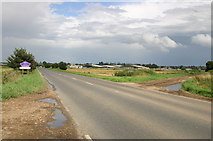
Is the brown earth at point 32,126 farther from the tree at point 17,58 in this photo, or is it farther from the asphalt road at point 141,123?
the tree at point 17,58

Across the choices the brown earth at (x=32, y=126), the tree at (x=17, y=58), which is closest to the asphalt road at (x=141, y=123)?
the brown earth at (x=32, y=126)

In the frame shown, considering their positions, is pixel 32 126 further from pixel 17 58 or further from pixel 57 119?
pixel 17 58

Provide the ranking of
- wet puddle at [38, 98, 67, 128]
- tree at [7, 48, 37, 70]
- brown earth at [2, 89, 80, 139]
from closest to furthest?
1. brown earth at [2, 89, 80, 139]
2. wet puddle at [38, 98, 67, 128]
3. tree at [7, 48, 37, 70]

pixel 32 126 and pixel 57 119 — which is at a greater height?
pixel 32 126

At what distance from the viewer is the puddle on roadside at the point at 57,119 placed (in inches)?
264

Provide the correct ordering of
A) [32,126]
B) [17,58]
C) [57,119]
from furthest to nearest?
[17,58] → [57,119] → [32,126]

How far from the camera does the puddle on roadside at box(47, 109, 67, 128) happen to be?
6714 millimetres

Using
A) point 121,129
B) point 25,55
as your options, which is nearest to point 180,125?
point 121,129

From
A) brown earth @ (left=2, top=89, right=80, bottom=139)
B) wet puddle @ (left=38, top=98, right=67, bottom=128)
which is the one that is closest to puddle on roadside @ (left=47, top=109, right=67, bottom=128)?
wet puddle @ (left=38, top=98, right=67, bottom=128)

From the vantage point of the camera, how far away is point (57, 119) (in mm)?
7512

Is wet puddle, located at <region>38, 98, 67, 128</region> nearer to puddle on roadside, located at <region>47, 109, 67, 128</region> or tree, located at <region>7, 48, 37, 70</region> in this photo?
puddle on roadside, located at <region>47, 109, 67, 128</region>

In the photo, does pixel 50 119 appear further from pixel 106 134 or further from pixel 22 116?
pixel 106 134

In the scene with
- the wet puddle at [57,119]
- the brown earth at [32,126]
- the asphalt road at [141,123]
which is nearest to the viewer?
the brown earth at [32,126]

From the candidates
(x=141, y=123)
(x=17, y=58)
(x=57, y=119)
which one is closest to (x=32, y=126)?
(x=57, y=119)
